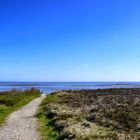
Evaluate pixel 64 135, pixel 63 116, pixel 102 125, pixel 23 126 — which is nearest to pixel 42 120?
pixel 63 116

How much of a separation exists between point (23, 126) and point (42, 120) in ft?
14.1

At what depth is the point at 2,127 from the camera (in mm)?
25828

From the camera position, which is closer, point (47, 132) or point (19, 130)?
point (47, 132)

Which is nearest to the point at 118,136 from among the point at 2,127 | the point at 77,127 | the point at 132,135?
the point at 132,135

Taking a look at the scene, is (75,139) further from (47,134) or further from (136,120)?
(136,120)

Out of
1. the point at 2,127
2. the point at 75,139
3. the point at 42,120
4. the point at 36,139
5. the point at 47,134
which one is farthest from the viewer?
the point at 42,120

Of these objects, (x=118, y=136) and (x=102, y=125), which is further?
(x=102, y=125)

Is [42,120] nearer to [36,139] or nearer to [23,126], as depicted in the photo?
[23,126]

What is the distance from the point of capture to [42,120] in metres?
30.3

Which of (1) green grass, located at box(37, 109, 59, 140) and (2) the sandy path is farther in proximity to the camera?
(1) green grass, located at box(37, 109, 59, 140)

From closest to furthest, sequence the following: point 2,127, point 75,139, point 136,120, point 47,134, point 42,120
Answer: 1. point 75,139
2. point 47,134
3. point 2,127
4. point 136,120
5. point 42,120

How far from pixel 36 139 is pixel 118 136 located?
5.03 meters

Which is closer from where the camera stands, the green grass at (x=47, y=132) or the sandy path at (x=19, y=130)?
the sandy path at (x=19, y=130)

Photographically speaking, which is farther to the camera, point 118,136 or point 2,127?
point 2,127
